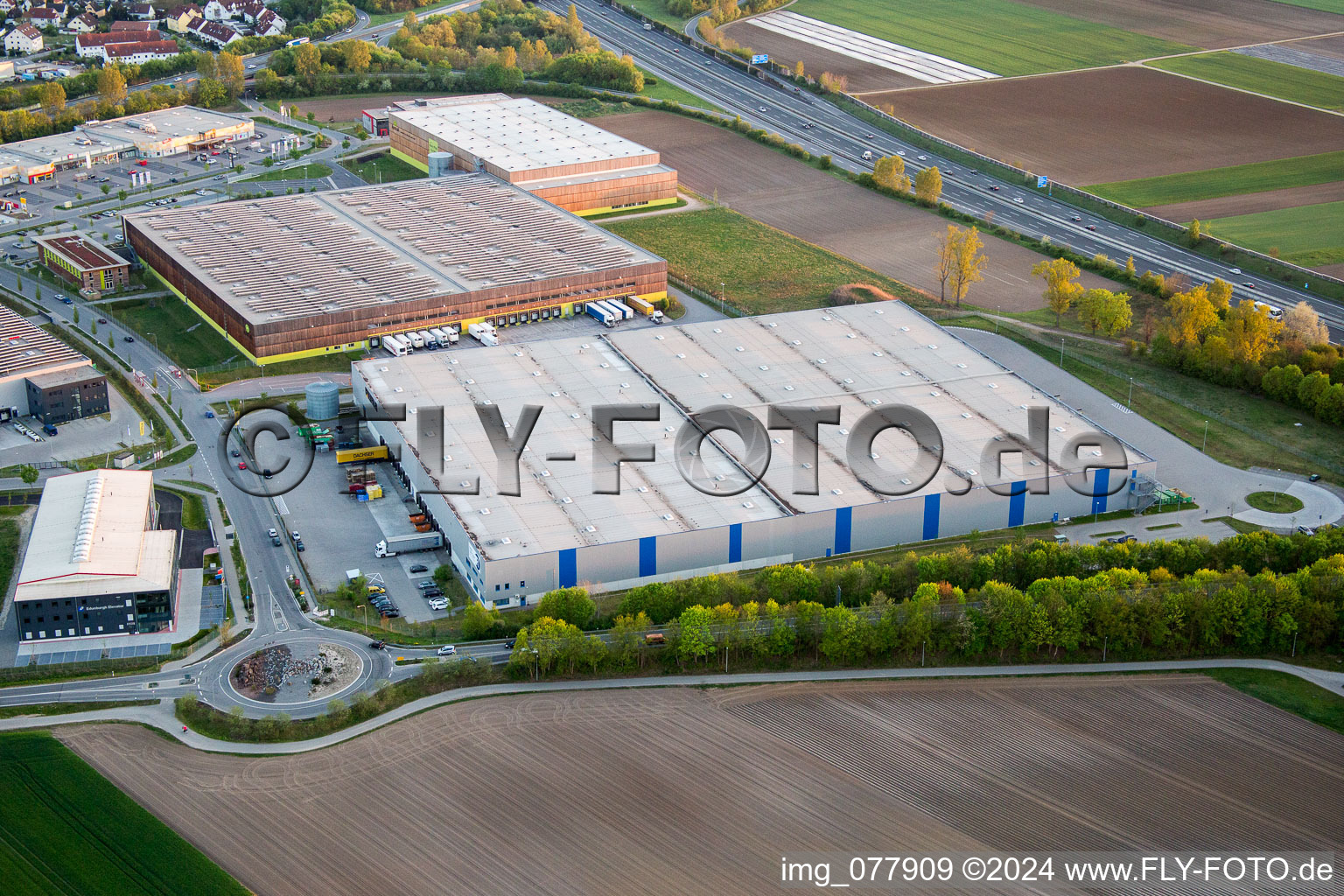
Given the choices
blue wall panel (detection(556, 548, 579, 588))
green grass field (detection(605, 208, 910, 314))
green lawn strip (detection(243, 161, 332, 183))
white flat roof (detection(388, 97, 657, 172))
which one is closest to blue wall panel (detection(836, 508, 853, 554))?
blue wall panel (detection(556, 548, 579, 588))

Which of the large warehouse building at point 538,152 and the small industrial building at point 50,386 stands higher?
the large warehouse building at point 538,152

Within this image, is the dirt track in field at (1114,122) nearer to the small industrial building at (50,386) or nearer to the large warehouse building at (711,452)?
the large warehouse building at (711,452)

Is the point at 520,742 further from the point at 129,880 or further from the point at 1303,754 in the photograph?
the point at 1303,754

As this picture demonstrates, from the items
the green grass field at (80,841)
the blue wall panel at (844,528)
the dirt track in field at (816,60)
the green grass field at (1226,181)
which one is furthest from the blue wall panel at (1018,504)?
the dirt track in field at (816,60)

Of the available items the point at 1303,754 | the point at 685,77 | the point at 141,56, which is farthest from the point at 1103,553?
the point at 141,56

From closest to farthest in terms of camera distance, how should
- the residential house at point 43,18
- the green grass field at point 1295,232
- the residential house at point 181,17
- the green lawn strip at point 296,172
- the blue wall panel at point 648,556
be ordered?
the blue wall panel at point 648,556, the green grass field at point 1295,232, the green lawn strip at point 296,172, the residential house at point 43,18, the residential house at point 181,17

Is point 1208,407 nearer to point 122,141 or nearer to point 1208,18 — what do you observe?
point 122,141

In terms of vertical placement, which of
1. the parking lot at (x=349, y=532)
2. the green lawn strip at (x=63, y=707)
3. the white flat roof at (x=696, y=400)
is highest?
the white flat roof at (x=696, y=400)
